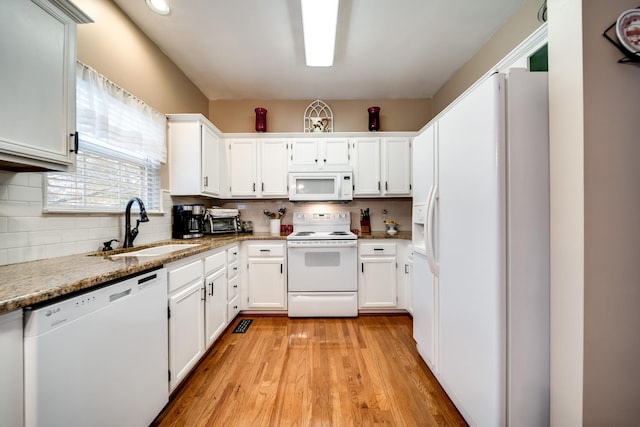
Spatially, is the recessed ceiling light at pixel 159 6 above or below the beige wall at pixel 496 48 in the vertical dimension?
above

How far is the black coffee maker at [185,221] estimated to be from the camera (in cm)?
244

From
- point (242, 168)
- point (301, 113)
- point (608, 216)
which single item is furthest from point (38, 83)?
point (301, 113)

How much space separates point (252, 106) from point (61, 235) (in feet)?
8.66

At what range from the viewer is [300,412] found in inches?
56.7

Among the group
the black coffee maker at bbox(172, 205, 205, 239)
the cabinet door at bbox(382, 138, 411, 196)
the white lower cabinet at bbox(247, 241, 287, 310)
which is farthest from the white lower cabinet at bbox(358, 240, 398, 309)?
the black coffee maker at bbox(172, 205, 205, 239)

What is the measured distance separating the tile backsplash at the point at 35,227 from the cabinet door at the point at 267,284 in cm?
145

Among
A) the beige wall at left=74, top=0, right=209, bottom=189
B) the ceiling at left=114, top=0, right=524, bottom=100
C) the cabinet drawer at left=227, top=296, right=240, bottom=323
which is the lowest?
the cabinet drawer at left=227, top=296, right=240, bottom=323

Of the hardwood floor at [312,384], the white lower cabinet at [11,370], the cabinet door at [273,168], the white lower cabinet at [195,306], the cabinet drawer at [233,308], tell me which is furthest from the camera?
the cabinet door at [273,168]

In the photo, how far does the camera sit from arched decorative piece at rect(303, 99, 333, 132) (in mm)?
3371

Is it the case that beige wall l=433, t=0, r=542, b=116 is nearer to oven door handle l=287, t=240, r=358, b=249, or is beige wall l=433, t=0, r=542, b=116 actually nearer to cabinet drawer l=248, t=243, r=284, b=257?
oven door handle l=287, t=240, r=358, b=249

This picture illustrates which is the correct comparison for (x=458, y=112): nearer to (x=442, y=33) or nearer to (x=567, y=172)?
(x=567, y=172)

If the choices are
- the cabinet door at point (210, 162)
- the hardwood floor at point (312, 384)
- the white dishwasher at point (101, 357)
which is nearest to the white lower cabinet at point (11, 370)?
the white dishwasher at point (101, 357)

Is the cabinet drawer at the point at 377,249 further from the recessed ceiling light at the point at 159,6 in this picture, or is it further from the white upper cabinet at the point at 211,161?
the recessed ceiling light at the point at 159,6

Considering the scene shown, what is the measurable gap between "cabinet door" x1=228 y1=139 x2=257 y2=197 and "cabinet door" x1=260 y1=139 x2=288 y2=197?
113mm
